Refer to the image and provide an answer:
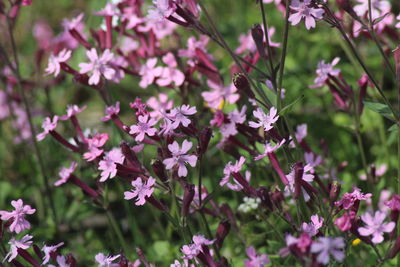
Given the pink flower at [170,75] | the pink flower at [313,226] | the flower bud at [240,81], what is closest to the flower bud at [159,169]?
the flower bud at [240,81]

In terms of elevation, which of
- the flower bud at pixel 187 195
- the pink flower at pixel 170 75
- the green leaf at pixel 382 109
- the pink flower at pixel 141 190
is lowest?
the green leaf at pixel 382 109

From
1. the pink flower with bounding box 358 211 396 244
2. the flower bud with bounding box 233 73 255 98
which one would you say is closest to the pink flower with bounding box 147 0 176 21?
the flower bud with bounding box 233 73 255 98

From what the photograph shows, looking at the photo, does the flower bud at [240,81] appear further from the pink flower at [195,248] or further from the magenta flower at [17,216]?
the magenta flower at [17,216]

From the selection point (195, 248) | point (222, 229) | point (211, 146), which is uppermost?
point (195, 248)

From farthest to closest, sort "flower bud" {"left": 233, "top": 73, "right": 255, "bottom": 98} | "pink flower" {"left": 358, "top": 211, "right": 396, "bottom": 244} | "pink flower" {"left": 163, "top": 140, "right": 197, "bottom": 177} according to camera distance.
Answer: "flower bud" {"left": 233, "top": 73, "right": 255, "bottom": 98}, "pink flower" {"left": 163, "top": 140, "right": 197, "bottom": 177}, "pink flower" {"left": 358, "top": 211, "right": 396, "bottom": 244}

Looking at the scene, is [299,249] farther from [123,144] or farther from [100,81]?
[100,81]

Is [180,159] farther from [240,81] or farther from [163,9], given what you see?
[163,9]

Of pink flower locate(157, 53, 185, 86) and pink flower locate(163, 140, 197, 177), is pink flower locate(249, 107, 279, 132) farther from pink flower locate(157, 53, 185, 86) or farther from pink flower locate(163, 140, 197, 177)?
pink flower locate(157, 53, 185, 86)

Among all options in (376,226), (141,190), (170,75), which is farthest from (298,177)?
(170,75)
